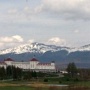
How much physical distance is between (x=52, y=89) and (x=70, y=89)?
4.68 meters

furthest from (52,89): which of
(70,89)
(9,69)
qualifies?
(9,69)

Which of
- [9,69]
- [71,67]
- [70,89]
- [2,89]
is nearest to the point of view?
[70,89]

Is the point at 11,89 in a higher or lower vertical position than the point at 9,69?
lower

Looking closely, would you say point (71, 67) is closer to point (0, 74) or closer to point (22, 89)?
point (0, 74)

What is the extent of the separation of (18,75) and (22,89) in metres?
57.0

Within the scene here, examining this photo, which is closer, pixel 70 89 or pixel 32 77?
pixel 70 89

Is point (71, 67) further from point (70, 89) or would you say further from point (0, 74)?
point (70, 89)

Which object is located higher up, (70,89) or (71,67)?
(71,67)

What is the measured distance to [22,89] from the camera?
72.2 metres

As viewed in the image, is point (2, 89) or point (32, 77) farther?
point (32, 77)

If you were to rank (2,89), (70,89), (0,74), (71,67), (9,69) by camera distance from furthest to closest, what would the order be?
(71,67)
(9,69)
(0,74)
(2,89)
(70,89)

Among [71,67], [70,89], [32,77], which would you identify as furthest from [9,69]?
[70,89]

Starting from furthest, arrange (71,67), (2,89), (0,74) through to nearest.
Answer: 1. (71,67)
2. (0,74)
3. (2,89)

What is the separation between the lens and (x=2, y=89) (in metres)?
70.8
